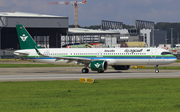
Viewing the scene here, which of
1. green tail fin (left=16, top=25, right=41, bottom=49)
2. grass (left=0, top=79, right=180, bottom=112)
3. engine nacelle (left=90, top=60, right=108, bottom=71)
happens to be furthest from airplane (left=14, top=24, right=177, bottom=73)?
grass (left=0, top=79, right=180, bottom=112)

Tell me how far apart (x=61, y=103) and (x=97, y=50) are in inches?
1161

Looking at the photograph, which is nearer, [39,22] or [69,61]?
[69,61]

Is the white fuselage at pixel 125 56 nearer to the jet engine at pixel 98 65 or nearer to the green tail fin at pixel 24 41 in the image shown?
the jet engine at pixel 98 65

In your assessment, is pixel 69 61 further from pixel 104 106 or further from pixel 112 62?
pixel 104 106

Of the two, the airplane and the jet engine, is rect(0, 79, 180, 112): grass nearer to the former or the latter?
the jet engine

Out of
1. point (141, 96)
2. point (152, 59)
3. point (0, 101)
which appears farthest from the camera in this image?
point (152, 59)

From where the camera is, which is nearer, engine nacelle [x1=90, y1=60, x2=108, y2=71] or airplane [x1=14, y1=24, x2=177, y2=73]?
engine nacelle [x1=90, y1=60, x2=108, y2=71]

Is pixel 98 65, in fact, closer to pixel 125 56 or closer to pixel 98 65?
pixel 98 65

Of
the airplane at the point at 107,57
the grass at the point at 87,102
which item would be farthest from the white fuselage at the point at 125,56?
the grass at the point at 87,102

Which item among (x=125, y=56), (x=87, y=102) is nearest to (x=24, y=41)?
(x=125, y=56)

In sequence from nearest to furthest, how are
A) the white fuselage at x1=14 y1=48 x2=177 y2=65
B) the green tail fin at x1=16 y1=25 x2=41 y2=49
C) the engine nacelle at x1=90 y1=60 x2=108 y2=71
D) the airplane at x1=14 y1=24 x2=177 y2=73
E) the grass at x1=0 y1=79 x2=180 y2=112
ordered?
1. the grass at x1=0 y1=79 x2=180 y2=112
2. the engine nacelle at x1=90 y1=60 x2=108 y2=71
3. the airplane at x1=14 y1=24 x2=177 y2=73
4. the white fuselage at x1=14 y1=48 x2=177 y2=65
5. the green tail fin at x1=16 y1=25 x2=41 y2=49

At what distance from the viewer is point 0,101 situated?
59.8 feet

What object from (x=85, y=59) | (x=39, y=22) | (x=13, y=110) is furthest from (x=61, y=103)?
(x=39, y=22)

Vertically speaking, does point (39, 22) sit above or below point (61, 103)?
above
